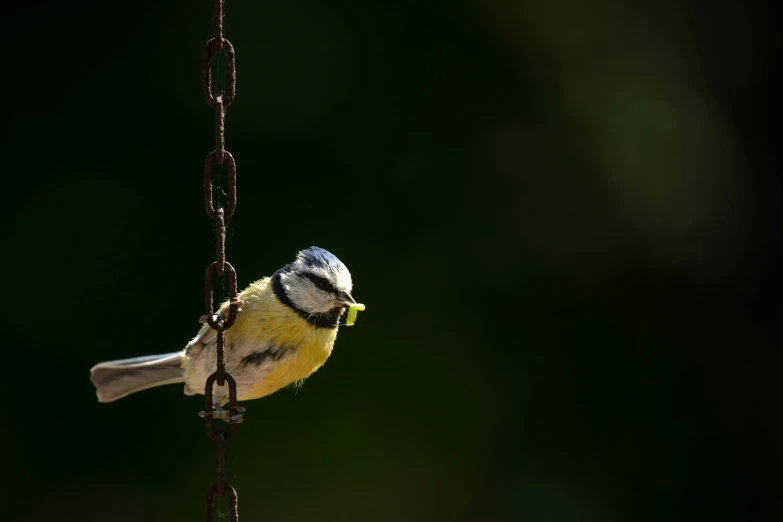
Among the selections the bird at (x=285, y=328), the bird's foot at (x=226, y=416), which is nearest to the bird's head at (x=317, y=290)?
the bird at (x=285, y=328)

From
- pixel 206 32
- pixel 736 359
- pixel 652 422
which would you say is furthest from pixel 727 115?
pixel 206 32

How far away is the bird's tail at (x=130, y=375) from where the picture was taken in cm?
243

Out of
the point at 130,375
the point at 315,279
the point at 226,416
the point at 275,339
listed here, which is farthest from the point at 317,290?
the point at 130,375

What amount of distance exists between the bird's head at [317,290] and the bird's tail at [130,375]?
496mm

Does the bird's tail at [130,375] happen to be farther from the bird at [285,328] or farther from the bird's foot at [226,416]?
the bird's foot at [226,416]

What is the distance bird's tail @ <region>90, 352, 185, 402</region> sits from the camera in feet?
7.97

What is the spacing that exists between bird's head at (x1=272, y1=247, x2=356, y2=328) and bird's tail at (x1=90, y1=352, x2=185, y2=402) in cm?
50

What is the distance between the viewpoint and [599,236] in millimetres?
3760

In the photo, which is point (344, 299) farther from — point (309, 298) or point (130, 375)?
point (130, 375)

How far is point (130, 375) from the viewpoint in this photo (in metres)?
2.44

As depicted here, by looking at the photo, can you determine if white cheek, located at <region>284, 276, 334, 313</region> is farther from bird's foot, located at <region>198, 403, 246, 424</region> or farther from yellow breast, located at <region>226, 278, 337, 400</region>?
bird's foot, located at <region>198, 403, 246, 424</region>

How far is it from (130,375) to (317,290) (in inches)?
26.1

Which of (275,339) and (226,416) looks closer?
(226,416)

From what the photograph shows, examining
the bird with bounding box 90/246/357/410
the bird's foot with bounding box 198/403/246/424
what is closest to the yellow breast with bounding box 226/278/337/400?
the bird with bounding box 90/246/357/410
